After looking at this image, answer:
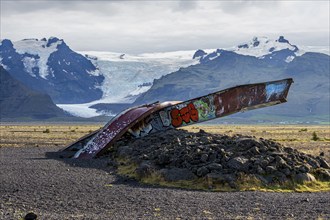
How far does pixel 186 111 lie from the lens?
147 feet

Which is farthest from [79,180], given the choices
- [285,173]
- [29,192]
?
[285,173]

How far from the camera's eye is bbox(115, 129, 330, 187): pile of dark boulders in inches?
1117

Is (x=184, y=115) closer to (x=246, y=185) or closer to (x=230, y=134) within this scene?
(x=246, y=185)

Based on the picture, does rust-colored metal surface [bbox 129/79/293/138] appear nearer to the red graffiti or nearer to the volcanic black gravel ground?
the red graffiti

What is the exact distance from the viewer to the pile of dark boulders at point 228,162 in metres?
28.4

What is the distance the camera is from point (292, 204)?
76.2 ft

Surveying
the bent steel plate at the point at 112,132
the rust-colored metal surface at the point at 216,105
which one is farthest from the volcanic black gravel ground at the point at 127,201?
the rust-colored metal surface at the point at 216,105

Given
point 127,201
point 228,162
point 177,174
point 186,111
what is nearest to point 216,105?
point 186,111

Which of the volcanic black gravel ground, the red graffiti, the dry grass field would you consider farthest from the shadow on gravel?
Answer: the dry grass field

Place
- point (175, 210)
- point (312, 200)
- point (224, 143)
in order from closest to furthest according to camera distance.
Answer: point (175, 210), point (312, 200), point (224, 143)

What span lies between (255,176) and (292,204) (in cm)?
487

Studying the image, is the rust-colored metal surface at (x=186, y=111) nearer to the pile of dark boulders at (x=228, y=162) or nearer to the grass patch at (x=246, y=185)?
the pile of dark boulders at (x=228, y=162)

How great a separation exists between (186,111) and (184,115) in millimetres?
366

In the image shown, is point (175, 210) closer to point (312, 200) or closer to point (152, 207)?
point (152, 207)
